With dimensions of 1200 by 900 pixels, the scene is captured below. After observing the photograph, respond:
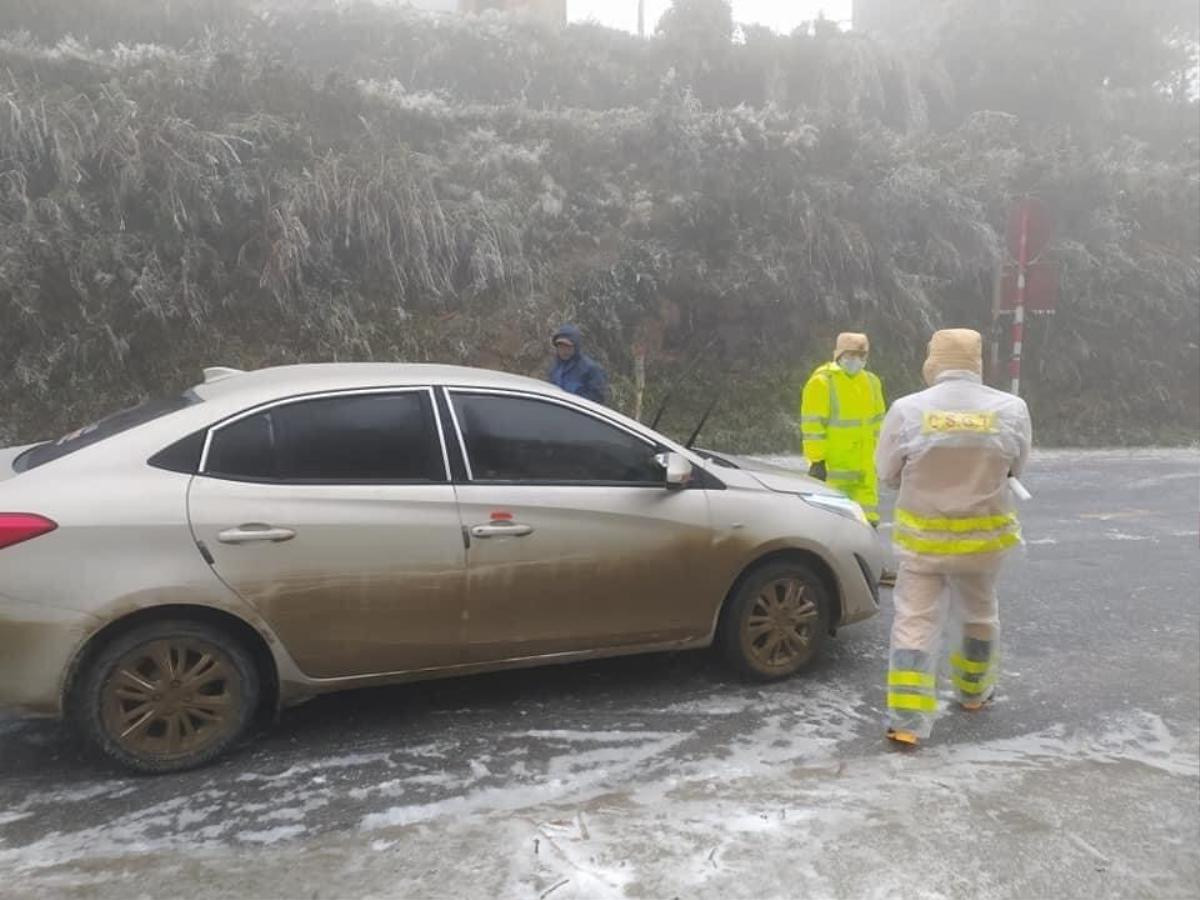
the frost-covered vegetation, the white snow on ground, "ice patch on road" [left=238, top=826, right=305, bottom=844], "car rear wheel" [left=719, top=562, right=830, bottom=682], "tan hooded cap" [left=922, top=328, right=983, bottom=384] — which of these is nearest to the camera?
the white snow on ground

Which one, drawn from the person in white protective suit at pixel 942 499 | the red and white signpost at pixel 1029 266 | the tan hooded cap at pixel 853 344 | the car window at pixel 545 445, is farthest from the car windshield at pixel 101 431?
the red and white signpost at pixel 1029 266

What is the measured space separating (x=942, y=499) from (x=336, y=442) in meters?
2.41

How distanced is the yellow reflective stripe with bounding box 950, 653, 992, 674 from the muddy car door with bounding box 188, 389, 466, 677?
7.01 feet

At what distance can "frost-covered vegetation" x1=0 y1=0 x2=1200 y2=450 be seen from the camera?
9.89 meters

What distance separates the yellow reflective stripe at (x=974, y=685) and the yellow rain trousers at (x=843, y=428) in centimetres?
182

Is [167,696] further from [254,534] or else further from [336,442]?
[336,442]

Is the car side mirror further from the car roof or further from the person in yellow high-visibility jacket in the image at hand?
the person in yellow high-visibility jacket

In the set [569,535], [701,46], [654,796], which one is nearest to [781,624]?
[569,535]

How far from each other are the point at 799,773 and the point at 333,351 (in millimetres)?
8381

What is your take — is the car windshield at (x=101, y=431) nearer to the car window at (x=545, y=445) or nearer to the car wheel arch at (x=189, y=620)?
the car wheel arch at (x=189, y=620)

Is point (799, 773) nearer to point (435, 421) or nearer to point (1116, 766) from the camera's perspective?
point (1116, 766)

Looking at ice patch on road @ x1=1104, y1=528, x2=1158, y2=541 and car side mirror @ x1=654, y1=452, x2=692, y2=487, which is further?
ice patch on road @ x1=1104, y1=528, x2=1158, y2=541

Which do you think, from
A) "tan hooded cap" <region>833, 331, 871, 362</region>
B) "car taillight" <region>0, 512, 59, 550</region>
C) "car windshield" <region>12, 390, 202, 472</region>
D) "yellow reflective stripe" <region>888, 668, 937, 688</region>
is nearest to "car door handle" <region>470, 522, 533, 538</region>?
"car windshield" <region>12, 390, 202, 472</region>

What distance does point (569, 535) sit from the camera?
153 inches
